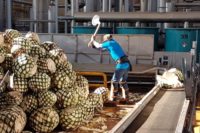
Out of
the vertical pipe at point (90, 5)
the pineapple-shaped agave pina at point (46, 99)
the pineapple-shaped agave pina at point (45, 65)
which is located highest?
the vertical pipe at point (90, 5)

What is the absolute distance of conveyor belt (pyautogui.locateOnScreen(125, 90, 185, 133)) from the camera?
4.38 meters

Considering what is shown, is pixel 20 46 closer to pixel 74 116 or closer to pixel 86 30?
pixel 74 116

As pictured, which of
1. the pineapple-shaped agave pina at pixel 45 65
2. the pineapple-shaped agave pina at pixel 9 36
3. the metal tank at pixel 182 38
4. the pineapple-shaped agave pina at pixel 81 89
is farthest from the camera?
the metal tank at pixel 182 38

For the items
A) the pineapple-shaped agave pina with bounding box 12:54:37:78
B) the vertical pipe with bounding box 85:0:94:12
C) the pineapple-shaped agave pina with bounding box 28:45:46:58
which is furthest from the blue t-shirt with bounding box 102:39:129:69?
the vertical pipe with bounding box 85:0:94:12

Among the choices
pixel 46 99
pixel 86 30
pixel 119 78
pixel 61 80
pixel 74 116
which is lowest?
pixel 74 116

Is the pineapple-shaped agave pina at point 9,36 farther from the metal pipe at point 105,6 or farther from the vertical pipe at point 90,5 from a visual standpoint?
the metal pipe at point 105,6

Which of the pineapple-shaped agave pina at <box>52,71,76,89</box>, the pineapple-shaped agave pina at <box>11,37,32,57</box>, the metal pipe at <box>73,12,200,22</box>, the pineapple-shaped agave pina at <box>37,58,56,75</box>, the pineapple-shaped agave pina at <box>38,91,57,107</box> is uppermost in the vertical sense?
the metal pipe at <box>73,12,200,22</box>

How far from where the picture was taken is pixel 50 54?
15.3 ft

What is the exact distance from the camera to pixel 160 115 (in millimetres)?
5055

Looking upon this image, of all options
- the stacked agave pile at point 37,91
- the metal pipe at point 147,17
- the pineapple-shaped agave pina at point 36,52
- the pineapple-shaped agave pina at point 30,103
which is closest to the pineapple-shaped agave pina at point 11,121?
the stacked agave pile at point 37,91

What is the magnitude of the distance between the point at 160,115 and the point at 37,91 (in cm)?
174

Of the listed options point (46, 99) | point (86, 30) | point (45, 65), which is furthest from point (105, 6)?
point (46, 99)

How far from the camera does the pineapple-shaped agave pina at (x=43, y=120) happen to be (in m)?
4.03

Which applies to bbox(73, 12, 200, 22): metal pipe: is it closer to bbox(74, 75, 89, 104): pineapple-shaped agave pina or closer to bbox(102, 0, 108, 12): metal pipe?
bbox(102, 0, 108, 12): metal pipe
